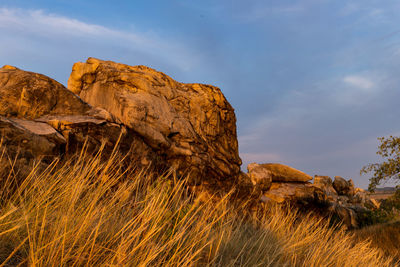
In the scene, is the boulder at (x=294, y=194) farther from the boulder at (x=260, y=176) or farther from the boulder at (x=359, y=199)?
the boulder at (x=359, y=199)

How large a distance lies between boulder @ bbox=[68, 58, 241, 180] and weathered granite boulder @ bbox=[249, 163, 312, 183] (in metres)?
3.97

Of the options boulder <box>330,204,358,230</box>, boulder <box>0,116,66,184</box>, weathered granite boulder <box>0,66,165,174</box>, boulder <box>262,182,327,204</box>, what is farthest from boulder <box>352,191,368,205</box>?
boulder <box>0,116,66,184</box>

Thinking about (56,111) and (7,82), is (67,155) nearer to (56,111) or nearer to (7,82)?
(56,111)

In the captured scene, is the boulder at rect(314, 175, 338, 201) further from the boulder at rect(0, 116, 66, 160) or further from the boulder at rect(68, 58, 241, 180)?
the boulder at rect(0, 116, 66, 160)

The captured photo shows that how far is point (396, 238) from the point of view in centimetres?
1023

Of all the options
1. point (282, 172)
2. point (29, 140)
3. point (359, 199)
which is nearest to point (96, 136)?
point (29, 140)

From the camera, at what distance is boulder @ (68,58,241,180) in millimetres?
10625

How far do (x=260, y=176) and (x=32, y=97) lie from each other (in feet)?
44.9

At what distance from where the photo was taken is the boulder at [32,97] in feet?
25.7

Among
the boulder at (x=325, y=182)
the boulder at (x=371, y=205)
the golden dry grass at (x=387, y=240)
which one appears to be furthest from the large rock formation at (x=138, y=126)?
the boulder at (x=325, y=182)

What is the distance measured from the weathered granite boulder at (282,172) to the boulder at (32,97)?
43.3 ft

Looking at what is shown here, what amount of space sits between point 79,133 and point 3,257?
229 inches

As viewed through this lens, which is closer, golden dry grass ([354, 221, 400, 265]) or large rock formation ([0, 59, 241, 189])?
large rock formation ([0, 59, 241, 189])

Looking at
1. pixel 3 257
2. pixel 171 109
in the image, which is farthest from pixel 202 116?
pixel 3 257
